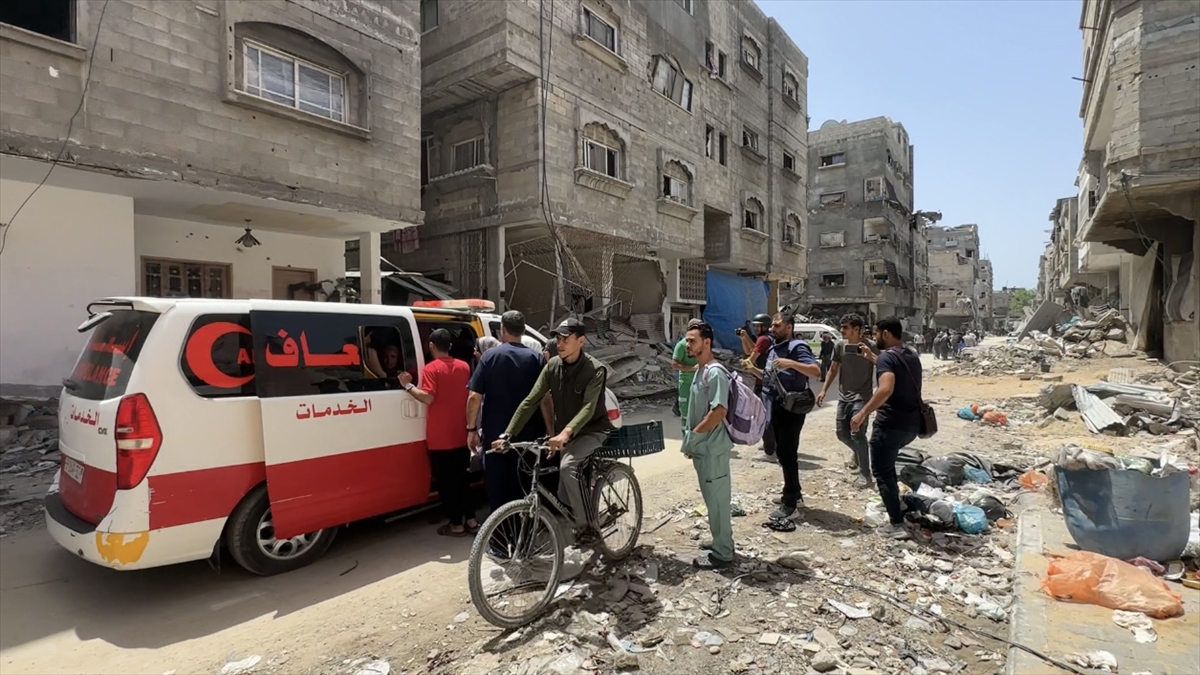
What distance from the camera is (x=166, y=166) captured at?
770 cm

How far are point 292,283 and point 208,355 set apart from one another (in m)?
8.89

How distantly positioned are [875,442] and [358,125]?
971cm

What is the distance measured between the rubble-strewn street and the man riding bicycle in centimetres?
67

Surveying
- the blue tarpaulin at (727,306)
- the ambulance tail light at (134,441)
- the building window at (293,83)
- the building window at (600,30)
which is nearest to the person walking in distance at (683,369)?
the ambulance tail light at (134,441)

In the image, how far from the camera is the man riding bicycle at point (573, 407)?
367cm

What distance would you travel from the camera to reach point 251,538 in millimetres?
3791

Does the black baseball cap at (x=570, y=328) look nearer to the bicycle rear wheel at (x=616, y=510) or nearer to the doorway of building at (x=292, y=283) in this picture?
the bicycle rear wheel at (x=616, y=510)

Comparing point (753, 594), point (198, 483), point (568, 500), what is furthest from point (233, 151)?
point (753, 594)

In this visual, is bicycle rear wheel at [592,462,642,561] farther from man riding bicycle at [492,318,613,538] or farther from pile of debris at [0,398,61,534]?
pile of debris at [0,398,61,534]

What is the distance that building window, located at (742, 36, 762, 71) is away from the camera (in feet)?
69.6

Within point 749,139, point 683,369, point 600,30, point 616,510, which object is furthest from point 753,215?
point 616,510

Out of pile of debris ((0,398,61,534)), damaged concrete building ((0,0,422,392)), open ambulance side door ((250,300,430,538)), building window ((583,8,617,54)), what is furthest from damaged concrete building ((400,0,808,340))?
open ambulance side door ((250,300,430,538))

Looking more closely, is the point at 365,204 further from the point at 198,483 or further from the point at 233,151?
the point at 198,483

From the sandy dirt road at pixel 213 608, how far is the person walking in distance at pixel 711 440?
1771 mm
